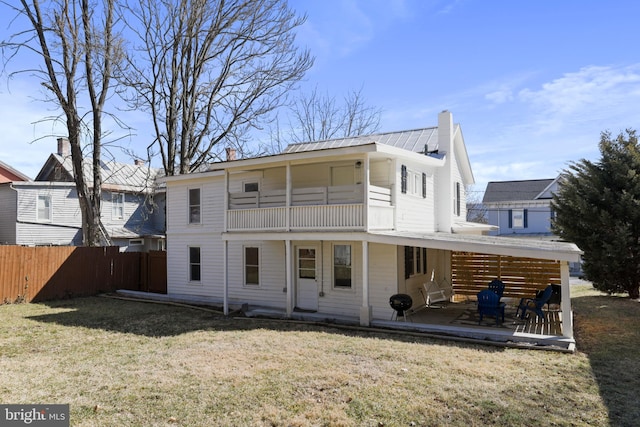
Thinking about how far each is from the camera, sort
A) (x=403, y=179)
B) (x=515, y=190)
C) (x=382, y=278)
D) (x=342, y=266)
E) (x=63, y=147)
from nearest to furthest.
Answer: (x=382, y=278) < (x=342, y=266) < (x=403, y=179) < (x=63, y=147) < (x=515, y=190)

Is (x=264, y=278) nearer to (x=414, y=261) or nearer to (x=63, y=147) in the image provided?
(x=414, y=261)

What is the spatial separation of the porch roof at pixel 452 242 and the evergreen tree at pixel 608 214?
5937 mm

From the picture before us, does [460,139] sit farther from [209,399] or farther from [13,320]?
[13,320]

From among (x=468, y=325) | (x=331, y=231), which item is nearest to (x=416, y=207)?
(x=331, y=231)

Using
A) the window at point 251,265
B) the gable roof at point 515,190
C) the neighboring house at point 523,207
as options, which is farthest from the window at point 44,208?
the gable roof at point 515,190

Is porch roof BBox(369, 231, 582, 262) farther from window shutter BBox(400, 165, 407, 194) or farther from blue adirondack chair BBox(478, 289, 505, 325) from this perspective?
window shutter BBox(400, 165, 407, 194)

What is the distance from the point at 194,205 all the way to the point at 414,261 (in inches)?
362

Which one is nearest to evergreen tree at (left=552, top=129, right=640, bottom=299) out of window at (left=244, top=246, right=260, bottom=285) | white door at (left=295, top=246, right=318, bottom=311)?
white door at (left=295, top=246, right=318, bottom=311)

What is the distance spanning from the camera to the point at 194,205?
715 inches

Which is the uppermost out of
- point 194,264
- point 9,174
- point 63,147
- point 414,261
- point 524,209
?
point 63,147

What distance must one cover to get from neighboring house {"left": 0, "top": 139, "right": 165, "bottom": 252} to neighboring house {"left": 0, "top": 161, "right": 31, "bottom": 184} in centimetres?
284

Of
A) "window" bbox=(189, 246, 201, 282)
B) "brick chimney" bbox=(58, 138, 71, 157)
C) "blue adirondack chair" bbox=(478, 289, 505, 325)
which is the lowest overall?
"blue adirondack chair" bbox=(478, 289, 505, 325)

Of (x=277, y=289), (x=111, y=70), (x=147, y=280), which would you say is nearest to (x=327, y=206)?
(x=277, y=289)

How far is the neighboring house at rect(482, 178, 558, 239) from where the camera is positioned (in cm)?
3534
